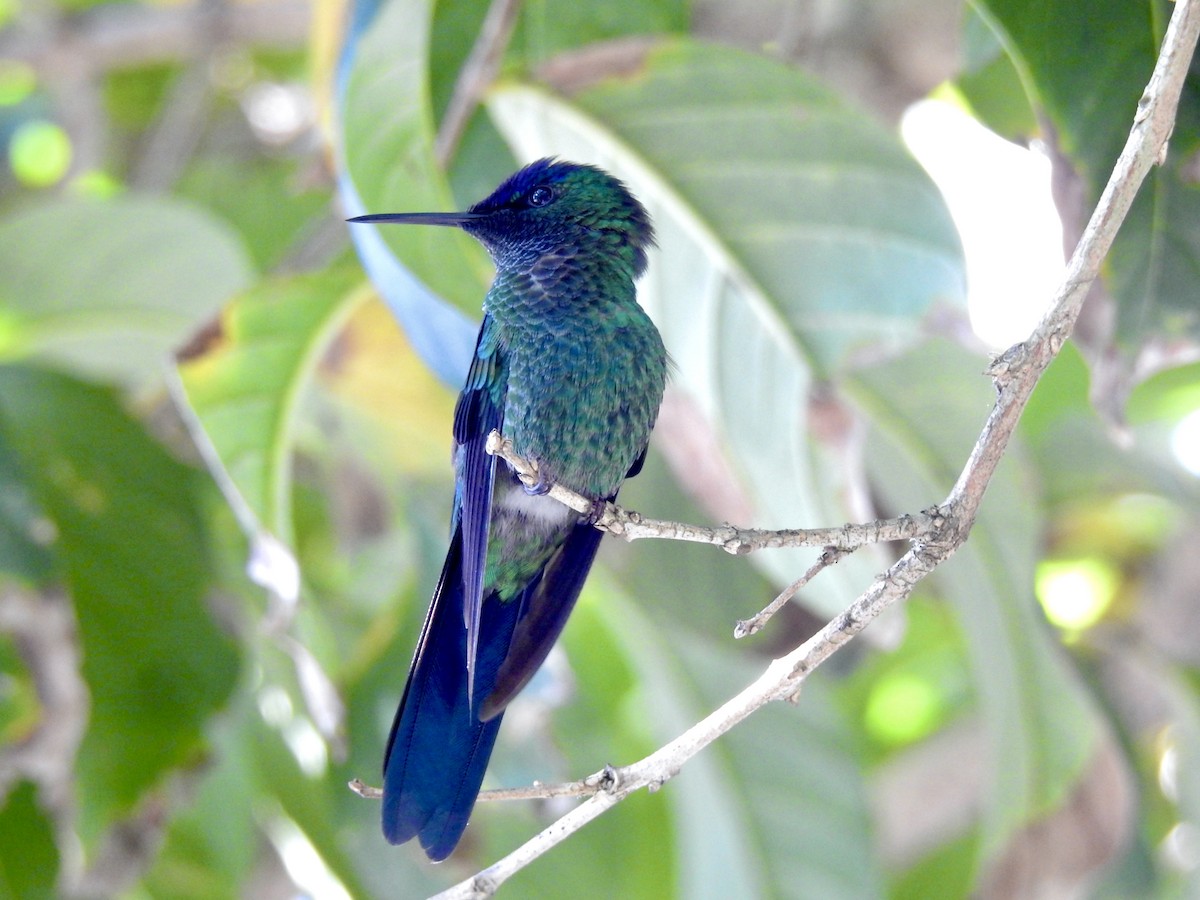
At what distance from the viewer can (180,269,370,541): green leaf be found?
218cm

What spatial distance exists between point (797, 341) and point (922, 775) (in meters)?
3.00

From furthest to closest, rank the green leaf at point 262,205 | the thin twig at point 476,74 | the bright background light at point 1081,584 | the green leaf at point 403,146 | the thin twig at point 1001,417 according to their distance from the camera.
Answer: the bright background light at point 1081,584 → the green leaf at point 262,205 → the thin twig at point 476,74 → the green leaf at point 403,146 → the thin twig at point 1001,417

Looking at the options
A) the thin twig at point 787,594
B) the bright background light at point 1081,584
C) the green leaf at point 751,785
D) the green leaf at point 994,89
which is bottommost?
the thin twig at point 787,594

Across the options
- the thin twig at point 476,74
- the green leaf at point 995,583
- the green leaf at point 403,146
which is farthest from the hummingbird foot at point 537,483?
the green leaf at point 995,583

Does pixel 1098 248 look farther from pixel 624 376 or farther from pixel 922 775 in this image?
pixel 922 775

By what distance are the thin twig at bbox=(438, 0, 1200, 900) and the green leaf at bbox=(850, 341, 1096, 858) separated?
1.64 m

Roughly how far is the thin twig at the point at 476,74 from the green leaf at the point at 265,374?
351 millimetres

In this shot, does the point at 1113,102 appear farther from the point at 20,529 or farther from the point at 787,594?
the point at 20,529

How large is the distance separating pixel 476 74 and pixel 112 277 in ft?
6.69

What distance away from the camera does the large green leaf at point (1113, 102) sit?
1671mm

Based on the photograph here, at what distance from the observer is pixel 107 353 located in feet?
13.4

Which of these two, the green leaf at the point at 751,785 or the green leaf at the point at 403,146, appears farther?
the green leaf at the point at 751,785

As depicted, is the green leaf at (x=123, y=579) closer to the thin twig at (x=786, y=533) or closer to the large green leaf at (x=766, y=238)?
the large green leaf at (x=766, y=238)

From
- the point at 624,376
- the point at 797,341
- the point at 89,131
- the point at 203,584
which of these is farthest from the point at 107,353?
the point at 624,376
